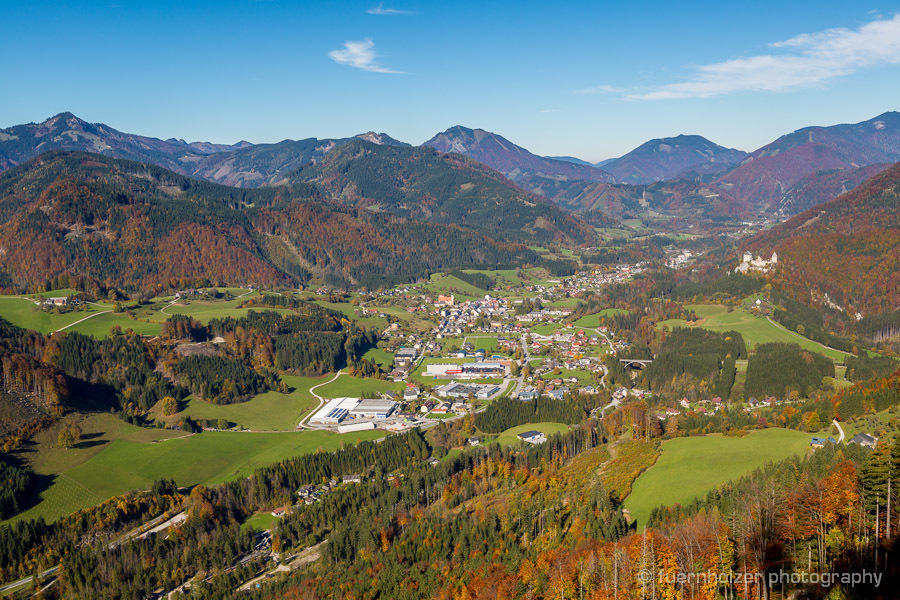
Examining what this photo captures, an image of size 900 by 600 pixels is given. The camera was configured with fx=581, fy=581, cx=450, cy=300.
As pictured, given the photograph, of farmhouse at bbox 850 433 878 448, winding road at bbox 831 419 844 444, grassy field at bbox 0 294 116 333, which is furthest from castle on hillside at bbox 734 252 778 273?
grassy field at bbox 0 294 116 333

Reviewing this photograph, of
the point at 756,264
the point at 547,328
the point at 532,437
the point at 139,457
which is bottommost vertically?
the point at 532,437

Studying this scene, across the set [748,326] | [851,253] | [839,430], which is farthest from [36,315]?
[851,253]

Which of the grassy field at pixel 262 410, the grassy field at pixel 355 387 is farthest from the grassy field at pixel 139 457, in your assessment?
the grassy field at pixel 355 387

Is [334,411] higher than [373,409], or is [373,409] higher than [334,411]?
[373,409]

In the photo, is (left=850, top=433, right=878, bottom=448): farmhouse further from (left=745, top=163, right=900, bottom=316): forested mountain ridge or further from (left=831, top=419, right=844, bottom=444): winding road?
(left=745, top=163, right=900, bottom=316): forested mountain ridge

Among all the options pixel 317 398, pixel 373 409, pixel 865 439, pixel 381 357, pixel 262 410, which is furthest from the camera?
pixel 381 357

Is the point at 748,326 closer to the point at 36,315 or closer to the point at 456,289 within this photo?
the point at 456,289

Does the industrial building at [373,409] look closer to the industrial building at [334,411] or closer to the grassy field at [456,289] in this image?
the industrial building at [334,411]

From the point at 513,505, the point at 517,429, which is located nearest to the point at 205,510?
the point at 513,505
